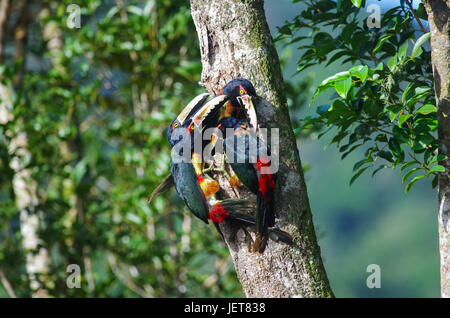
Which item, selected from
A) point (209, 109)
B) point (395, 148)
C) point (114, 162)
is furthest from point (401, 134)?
point (114, 162)

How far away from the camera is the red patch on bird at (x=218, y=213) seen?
3.58ft

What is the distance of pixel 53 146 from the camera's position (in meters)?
2.78

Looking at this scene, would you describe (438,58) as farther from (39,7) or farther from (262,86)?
(39,7)

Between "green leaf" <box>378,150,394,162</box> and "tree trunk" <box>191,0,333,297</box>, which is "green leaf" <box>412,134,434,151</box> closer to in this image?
"green leaf" <box>378,150,394,162</box>

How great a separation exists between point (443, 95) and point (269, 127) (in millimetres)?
393

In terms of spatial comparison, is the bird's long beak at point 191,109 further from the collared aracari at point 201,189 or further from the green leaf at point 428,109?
the green leaf at point 428,109

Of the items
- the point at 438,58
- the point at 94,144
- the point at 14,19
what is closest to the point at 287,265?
the point at 438,58

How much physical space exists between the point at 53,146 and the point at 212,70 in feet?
6.12

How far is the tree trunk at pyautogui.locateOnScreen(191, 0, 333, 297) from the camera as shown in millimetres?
1074

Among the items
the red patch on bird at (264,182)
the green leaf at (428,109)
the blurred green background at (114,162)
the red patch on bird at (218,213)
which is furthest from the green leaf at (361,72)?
the blurred green background at (114,162)

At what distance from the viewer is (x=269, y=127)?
112 centimetres

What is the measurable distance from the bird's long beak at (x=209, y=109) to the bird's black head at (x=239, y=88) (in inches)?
0.6

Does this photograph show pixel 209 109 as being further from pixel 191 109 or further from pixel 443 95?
pixel 443 95

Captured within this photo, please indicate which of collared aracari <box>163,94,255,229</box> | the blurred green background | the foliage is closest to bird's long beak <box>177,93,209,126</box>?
collared aracari <box>163,94,255,229</box>
